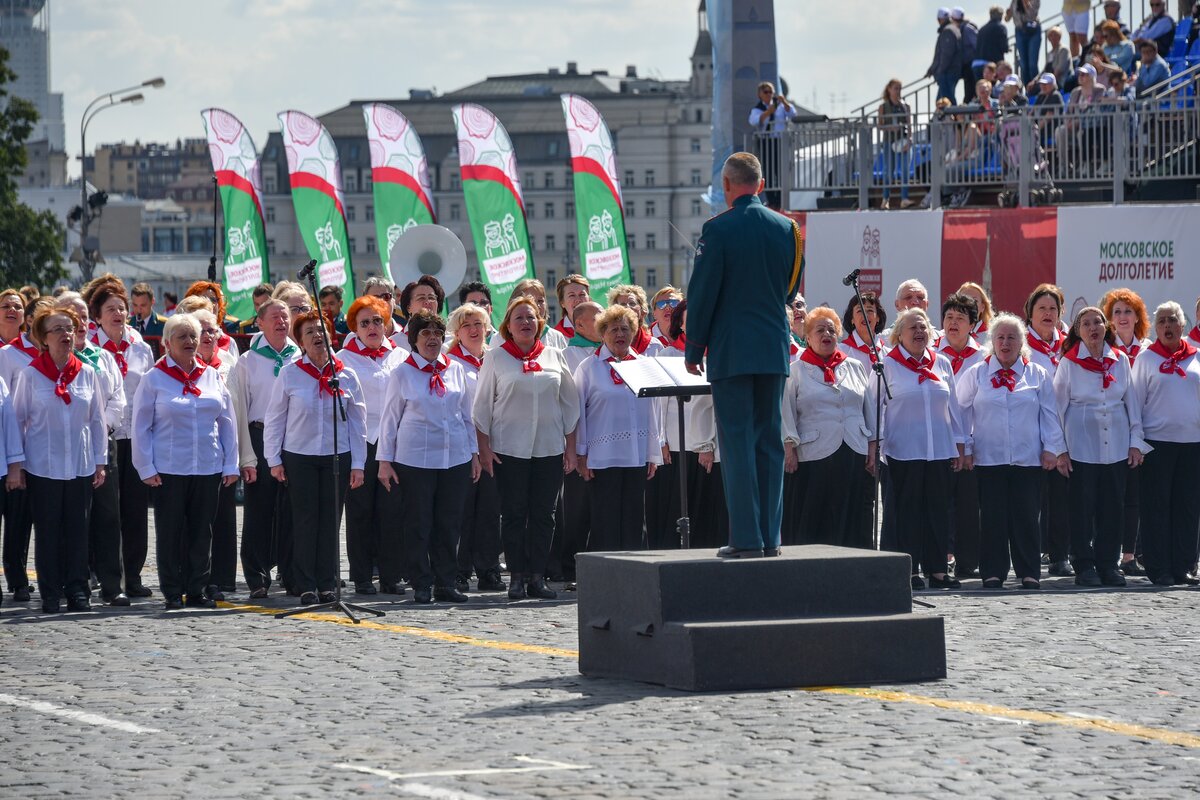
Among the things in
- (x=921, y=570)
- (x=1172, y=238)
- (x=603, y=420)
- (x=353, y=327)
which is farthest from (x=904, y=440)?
(x=1172, y=238)

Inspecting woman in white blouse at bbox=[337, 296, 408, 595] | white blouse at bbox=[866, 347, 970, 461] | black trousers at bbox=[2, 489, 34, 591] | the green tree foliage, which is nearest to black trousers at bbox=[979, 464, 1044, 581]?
white blouse at bbox=[866, 347, 970, 461]

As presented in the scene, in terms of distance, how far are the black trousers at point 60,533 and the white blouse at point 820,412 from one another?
4525mm

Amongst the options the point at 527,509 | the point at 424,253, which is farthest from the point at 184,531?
the point at 424,253

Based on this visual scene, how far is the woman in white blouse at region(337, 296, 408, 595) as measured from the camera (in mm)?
14266

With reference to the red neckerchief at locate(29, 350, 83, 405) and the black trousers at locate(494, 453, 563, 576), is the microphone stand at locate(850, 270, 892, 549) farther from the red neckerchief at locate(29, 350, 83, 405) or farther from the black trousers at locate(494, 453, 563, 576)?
the red neckerchief at locate(29, 350, 83, 405)

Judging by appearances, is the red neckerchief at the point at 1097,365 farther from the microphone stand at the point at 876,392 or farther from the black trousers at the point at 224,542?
the black trousers at the point at 224,542

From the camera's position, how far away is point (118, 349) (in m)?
14.8

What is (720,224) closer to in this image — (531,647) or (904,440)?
(531,647)

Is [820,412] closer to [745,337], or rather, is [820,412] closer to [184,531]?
[745,337]

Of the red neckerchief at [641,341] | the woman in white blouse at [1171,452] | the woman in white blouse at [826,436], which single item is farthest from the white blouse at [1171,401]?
the red neckerchief at [641,341]

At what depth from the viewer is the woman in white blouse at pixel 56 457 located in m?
13.5

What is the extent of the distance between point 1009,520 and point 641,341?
277cm

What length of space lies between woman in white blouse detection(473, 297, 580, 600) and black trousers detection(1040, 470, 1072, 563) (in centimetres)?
374

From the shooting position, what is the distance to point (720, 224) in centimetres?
1052
